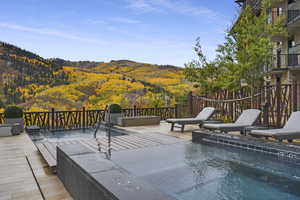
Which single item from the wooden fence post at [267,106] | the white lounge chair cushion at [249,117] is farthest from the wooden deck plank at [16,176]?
the wooden fence post at [267,106]

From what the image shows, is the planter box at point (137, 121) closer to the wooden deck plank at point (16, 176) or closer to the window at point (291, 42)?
the wooden deck plank at point (16, 176)

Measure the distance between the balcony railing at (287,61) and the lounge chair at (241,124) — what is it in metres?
11.5

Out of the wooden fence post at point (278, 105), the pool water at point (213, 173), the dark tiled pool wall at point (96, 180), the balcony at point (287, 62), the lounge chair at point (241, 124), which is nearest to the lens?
the dark tiled pool wall at point (96, 180)

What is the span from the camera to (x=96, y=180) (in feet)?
6.85

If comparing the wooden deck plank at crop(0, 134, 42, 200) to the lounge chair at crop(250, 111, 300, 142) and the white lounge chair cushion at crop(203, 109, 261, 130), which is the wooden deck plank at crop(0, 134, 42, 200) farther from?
the white lounge chair cushion at crop(203, 109, 261, 130)

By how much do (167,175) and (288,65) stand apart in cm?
1625

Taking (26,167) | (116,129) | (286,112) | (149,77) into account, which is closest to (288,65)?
(149,77)

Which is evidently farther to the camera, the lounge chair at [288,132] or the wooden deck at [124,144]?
the wooden deck at [124,144]

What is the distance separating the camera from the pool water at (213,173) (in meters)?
3.08

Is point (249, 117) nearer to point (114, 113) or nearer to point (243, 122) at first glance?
point (243, 122)

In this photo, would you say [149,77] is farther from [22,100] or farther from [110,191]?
[110,191]

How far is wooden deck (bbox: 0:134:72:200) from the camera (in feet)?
9.43

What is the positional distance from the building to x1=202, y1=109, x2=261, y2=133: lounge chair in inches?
418

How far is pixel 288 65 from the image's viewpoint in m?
16.5
